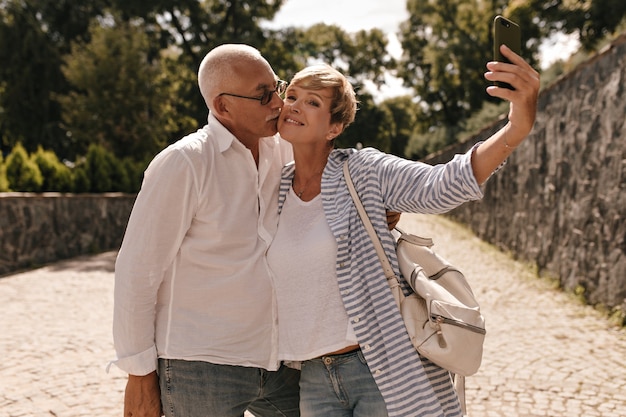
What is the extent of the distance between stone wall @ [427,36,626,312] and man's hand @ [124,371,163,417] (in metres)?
5.45

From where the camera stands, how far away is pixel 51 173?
41.1 ft

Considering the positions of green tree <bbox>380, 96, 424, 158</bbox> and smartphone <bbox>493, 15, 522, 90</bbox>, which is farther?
green tree <bbox>380, 96, 424, 158</bbox>

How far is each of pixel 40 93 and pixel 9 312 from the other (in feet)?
63.5

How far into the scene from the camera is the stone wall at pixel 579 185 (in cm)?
643

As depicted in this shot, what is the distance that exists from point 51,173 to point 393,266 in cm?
1205

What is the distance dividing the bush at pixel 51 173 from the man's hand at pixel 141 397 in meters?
11.3

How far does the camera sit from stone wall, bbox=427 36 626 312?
21.1 ft

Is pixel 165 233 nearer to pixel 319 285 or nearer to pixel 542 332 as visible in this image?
pixel 319 285

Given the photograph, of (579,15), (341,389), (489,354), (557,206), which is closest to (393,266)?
(341,389)

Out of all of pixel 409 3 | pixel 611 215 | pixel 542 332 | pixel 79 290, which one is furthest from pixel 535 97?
pixel 409 3

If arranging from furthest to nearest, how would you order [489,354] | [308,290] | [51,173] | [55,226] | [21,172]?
[51,173]
[55,226]
[21,172]
[489,354]
[308,290]

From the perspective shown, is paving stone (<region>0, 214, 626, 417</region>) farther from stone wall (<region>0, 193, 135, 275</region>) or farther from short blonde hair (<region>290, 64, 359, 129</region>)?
short blonde hair (<region>290, 64, 359, 129</region>)

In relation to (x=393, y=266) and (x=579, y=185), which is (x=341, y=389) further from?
(x=579, y=185)

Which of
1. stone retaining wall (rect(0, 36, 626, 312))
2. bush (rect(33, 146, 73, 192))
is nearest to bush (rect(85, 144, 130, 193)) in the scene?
stone retaining wall (rect(0, 36, 626, 312))
